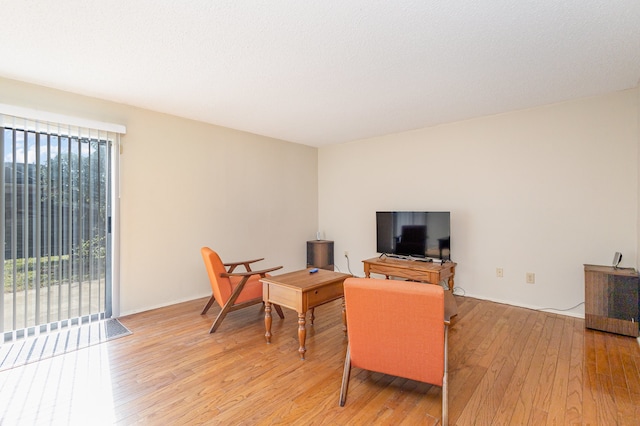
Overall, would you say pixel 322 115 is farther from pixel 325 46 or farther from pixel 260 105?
pixel 325 46

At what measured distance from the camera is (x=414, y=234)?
13.7ft

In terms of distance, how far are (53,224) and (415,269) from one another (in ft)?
12.6

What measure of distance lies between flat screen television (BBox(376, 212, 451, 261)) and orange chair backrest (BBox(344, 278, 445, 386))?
241 centimetres

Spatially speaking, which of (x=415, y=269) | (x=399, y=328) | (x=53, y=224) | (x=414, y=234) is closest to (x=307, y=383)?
(x=399, y=328)

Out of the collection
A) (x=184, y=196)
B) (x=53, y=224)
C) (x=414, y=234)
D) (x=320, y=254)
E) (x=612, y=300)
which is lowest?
(x=612, y=300)

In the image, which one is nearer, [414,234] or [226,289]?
[226,289]

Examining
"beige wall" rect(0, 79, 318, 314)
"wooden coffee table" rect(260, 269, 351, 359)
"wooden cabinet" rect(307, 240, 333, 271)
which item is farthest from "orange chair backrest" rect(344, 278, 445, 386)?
"wooden cabinet" rect(307, 240, 333, 271)

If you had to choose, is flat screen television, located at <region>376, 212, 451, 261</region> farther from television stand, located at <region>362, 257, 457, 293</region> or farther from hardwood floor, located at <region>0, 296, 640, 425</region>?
hardwood floor, located at <region>0, 296, 640, 425</region>

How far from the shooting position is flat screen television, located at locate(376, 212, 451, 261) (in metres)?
3.94

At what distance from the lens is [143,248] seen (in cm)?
353

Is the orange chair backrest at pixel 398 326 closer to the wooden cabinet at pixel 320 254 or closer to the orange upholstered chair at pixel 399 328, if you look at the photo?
the orange upholstered chair at pixel 399 328

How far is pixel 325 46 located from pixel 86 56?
1818mm

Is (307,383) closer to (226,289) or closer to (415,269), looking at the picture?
(226,289)

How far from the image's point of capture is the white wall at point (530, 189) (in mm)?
3107
